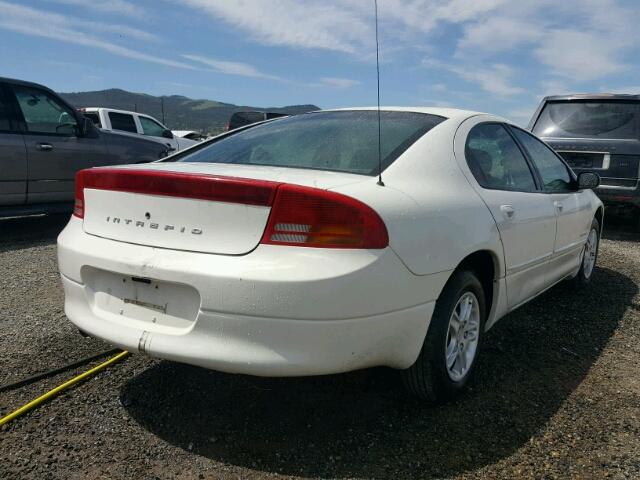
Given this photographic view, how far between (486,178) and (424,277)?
98cm

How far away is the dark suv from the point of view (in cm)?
745

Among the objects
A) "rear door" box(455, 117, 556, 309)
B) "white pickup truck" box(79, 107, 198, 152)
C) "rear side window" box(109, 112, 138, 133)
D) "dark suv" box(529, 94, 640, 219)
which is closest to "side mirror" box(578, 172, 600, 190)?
"rear door" box(455, 117, 556, 309)

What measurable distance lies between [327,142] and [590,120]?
6.39 meters

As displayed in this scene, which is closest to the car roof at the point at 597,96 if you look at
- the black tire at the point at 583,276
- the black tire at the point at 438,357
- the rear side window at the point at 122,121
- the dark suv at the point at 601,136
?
the dark suv at the point at 601,136

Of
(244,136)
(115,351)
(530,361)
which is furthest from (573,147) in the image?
(115,351)

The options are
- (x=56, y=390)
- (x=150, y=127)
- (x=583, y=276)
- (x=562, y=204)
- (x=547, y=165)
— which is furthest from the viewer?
(x=150, y=127)

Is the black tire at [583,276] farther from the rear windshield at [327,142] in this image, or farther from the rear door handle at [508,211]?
the rear windshield at [327,142]

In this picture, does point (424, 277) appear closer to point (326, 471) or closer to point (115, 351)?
point (326, 471)

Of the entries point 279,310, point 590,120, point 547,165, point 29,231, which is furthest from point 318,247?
point 590,120

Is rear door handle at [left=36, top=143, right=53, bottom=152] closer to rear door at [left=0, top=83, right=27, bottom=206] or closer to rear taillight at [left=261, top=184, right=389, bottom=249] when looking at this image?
rear door at [left=0, top=83, right=27, bottom=206]

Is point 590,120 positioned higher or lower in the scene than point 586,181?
higher

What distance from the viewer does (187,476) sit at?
2148 millimetres

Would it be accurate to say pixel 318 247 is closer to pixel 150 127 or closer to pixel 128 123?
pixel 128 123

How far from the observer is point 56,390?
272cm
